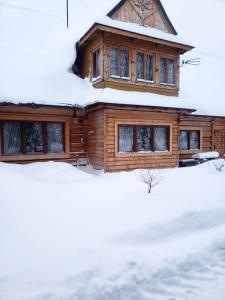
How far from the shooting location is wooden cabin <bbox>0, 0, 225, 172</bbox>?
1196 centimetres

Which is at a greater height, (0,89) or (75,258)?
(0,89)

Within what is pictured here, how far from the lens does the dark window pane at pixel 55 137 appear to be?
1277cm

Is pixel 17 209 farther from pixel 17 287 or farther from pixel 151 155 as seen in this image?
pixel 151 155

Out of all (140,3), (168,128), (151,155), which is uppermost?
(140,3)

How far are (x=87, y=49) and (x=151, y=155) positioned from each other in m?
6.16

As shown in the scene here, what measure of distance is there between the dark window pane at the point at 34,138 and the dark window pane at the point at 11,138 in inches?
15.0

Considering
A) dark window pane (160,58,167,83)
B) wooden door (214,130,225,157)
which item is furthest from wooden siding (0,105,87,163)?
wooden door (214,130,225,157)

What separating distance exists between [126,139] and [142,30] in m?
5.06

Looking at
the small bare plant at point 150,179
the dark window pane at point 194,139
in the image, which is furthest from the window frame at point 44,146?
the dark window pane at point 194,139

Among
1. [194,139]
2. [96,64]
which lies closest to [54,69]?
[96,64]

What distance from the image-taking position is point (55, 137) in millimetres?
12930

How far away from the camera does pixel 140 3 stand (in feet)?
44.9

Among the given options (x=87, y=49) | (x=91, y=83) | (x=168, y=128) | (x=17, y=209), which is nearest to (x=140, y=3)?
(x=87, y=49)

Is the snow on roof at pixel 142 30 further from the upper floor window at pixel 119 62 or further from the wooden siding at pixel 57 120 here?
the wooden siding at pixel 57 120
